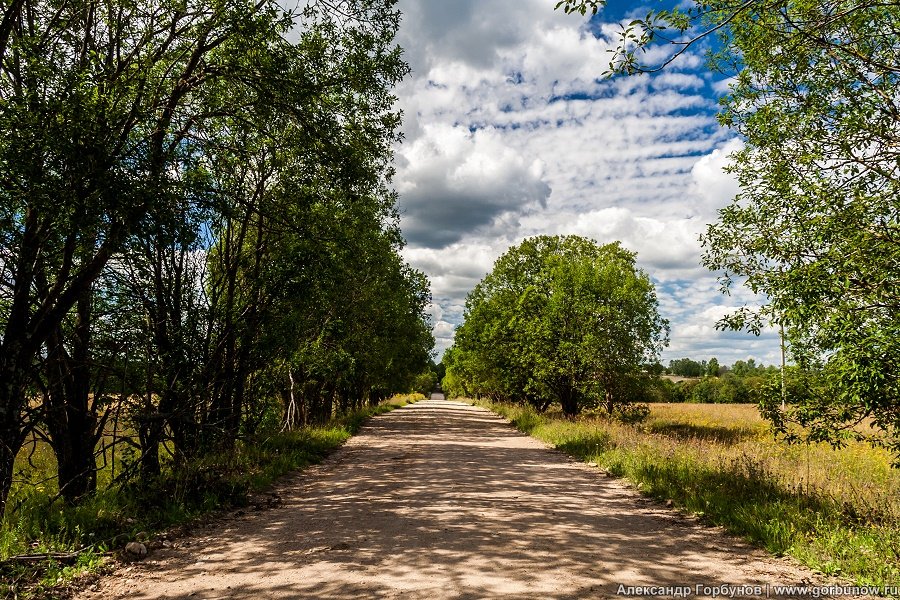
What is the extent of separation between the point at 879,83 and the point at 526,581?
8.00m

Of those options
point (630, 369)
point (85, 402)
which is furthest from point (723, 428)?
point (85, 402)

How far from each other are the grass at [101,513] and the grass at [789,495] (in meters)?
7.44

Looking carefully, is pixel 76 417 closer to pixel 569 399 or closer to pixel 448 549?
pixel 448 549

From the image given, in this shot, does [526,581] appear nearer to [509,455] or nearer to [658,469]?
[658,469]

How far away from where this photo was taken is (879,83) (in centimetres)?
700

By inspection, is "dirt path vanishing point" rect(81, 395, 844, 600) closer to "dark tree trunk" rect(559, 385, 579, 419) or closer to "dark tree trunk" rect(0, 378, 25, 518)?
"dark tree trunk" rect(0, 378, 25, 518)

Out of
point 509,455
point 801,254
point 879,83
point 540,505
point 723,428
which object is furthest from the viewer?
point 723,428

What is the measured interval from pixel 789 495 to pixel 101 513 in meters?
9.75

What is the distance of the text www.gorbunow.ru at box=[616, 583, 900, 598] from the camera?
183 inches

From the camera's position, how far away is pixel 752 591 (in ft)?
15.7

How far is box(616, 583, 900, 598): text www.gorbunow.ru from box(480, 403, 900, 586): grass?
15cm

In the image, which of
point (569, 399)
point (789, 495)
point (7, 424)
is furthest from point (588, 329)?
point (7, 424)

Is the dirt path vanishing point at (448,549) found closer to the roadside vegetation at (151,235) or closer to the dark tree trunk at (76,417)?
the roadside vegetation at (151,235)

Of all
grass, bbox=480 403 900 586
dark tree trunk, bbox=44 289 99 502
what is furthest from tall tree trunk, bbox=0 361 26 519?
grass, bbox=480 403 900 586
